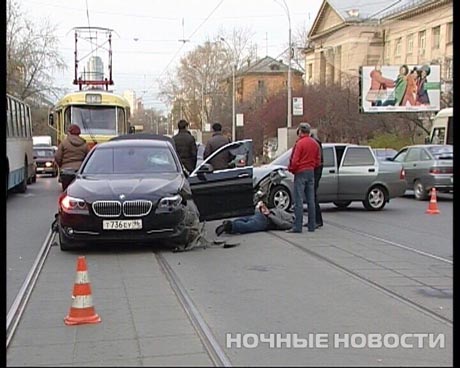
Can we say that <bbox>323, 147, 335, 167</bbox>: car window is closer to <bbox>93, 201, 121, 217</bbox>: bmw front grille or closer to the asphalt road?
the asphalt road

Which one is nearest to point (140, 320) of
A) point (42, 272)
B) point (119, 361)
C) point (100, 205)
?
point (119, 361)

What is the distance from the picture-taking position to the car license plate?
34.3 ft

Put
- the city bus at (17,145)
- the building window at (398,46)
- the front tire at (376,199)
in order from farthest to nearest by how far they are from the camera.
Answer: the building window at (398,46), the city bus at (17,145), the front tire at (376,199)

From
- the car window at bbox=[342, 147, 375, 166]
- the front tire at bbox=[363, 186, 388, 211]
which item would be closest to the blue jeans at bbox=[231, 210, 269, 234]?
the car window at bbox=[342, 147, 375, 166]

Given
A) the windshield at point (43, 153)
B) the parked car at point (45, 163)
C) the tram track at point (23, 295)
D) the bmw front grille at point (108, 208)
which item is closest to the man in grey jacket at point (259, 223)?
the bmw front grille at point (108, 208)

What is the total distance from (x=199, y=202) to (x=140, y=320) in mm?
5671

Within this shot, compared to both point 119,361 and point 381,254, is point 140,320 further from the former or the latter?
point 381,254

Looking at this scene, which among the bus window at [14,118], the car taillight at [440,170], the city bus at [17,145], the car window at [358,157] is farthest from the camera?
the bus window at [14,118]

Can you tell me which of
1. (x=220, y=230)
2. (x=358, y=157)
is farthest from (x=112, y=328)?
(x=358, y=157)

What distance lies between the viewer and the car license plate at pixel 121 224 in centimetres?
1047

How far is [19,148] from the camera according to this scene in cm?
2400

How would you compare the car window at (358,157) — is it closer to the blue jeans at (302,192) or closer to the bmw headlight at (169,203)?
the blue jeans at (302,192)

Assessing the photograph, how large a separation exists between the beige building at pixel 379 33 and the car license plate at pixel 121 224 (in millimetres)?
3779

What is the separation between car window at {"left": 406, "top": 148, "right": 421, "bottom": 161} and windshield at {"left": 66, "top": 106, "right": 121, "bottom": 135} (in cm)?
933
